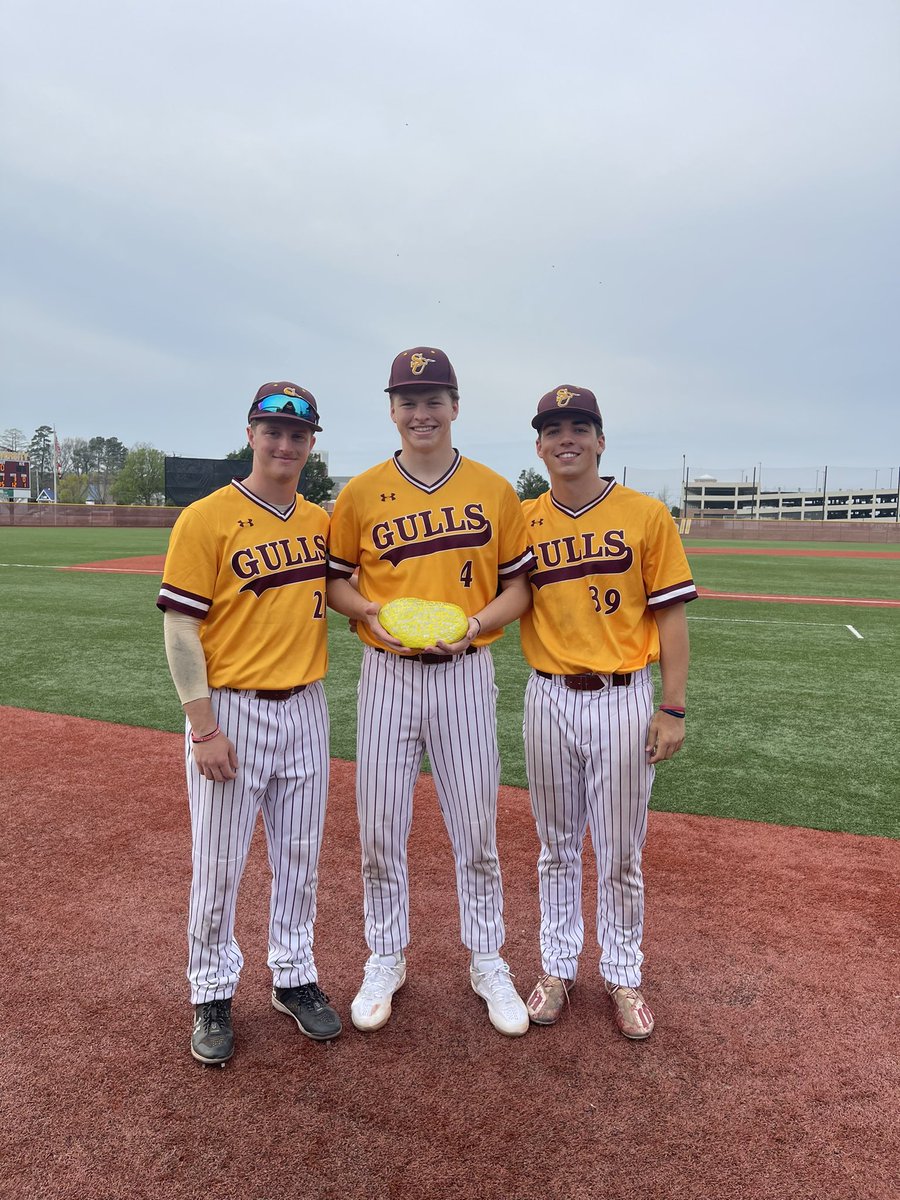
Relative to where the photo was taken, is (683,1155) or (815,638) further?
(815,638)

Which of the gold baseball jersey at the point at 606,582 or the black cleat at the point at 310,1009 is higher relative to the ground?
the gold baseball jersey at the point at 606,582

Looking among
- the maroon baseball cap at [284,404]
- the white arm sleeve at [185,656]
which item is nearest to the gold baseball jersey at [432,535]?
the maroon baseball cap at [284,404]

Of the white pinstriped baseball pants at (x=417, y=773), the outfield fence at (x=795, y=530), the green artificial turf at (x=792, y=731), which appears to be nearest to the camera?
the white pinstriped baseball pants at (x=417, y=773)

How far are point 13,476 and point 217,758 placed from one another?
73838 millimetres

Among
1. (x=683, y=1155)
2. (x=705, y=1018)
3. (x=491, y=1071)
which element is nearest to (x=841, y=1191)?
(x=683, y=1155)

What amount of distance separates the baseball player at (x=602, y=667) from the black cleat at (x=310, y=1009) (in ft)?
2.26

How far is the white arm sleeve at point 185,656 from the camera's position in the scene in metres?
2.36

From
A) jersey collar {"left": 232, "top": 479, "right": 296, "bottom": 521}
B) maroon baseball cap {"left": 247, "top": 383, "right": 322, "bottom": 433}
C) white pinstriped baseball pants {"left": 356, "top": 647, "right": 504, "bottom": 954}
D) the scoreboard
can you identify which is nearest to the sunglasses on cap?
maroon baseball cap {"left": 247, "top": 383, "right": 322, "bottom": 433}

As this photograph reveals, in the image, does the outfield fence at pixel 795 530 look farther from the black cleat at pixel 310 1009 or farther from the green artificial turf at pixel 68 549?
the black cleat at pixel 310 1009

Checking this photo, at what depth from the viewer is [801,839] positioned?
405 centimetres

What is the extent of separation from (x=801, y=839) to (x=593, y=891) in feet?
4.34

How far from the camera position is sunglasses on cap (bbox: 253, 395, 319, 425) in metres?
2.48

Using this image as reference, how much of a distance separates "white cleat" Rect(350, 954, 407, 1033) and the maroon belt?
3.33ft

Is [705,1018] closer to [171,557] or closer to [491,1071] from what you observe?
[491,1071]
